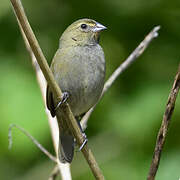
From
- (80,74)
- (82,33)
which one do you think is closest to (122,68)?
(80,74)

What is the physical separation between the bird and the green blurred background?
11.9 inches

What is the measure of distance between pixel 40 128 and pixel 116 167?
2.26 feet

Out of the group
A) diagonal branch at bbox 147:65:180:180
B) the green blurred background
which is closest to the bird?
the green blurred background

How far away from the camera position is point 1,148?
3748 mm

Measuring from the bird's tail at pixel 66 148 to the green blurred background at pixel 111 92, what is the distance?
0.45 feet

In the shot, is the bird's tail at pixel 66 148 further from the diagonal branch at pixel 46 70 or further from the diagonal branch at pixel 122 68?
the diagonal branch at pixel 46 70

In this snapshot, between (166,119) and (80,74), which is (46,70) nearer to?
(166,119)

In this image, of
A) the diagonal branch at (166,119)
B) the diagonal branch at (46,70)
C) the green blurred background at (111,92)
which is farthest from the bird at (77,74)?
the diagonal branch at (166,119)

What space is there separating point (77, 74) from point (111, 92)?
1.89 feet

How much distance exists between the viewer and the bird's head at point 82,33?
12.0ft

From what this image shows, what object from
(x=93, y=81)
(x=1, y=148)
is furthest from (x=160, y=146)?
(x=1, y=148)

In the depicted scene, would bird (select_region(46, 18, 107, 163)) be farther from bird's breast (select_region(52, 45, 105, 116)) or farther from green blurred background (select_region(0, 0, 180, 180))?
green blurred background (select_region(0, 0, 180, 180))

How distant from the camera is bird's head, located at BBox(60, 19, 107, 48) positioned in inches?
144

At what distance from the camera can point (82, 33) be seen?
372 cm
